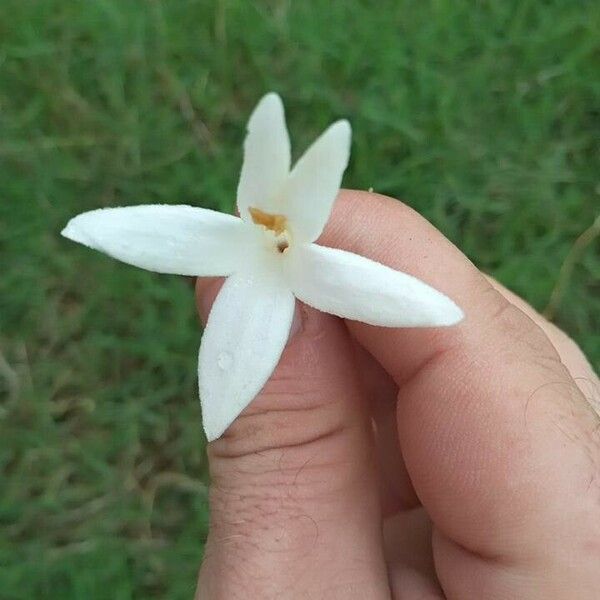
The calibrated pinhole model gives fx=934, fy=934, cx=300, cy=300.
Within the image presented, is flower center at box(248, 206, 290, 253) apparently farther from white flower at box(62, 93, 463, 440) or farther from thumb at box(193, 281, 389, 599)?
thumb at box(193, 281, 389, 599)

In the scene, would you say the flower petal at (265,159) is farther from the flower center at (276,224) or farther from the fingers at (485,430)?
the fingers at (485,430)

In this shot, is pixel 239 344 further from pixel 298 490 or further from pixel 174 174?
pixel 174 174

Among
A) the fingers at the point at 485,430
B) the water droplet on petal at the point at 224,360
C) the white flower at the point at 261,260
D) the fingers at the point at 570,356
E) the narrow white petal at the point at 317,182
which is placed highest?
A: the narrow white petal at the point at 317,182

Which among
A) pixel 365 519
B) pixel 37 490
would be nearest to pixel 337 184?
pixel 365 519

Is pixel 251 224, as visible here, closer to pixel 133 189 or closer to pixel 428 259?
pixel 428 259

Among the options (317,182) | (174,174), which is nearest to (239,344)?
(317,182)

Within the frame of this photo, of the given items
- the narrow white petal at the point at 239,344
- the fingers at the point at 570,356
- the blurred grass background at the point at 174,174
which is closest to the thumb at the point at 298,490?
the narrow white petal at the point at 239,344

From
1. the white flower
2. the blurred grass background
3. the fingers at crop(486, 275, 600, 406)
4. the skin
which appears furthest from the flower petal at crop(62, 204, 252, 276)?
the blurred grass background
